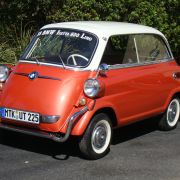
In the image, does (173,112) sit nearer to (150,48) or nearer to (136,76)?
(150,48)

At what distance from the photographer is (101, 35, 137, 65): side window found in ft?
23.0

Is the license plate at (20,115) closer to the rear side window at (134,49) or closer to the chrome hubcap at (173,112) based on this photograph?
the rear side window at (134,49)

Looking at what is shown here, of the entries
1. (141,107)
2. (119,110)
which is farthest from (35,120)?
(141,107)

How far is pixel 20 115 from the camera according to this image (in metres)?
6.48

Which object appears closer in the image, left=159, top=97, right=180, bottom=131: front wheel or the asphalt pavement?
the asphalt pavement

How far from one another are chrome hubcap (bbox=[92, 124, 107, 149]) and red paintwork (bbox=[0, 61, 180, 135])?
284 mm

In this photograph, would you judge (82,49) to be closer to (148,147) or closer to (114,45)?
(114,45)

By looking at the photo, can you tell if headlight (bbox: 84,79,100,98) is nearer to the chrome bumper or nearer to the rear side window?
the chrome bumper

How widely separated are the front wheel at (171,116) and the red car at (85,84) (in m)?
0.38

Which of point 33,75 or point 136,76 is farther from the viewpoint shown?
point 136,76

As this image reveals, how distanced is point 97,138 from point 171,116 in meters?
2.16

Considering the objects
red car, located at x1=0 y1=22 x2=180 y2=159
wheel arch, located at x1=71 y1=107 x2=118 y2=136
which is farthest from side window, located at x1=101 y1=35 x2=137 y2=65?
wheel arch, located at x1=71 y1=107 x2=118 y2=136

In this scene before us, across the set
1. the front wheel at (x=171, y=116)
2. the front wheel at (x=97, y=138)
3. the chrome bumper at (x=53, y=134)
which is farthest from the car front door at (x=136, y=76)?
the chrome bumper at (x=53, y=134)

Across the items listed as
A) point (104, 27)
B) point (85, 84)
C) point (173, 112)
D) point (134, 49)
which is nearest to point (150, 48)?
point (134, 49)
